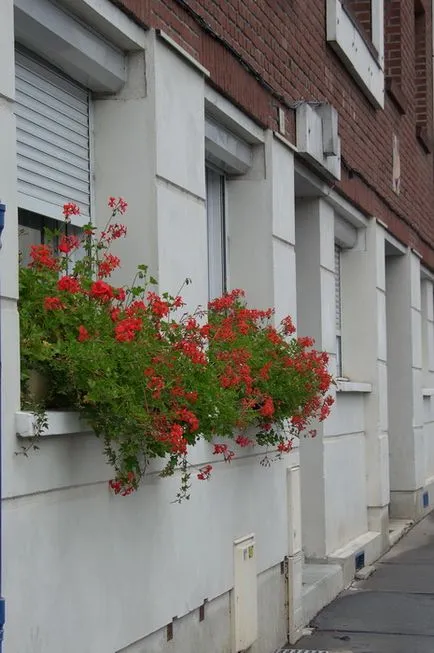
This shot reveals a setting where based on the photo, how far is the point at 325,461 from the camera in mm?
10703

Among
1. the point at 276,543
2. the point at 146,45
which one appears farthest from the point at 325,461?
the point at 146,45

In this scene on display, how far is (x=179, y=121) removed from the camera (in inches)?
272

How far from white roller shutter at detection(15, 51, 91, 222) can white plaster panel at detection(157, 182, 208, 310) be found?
39 cm

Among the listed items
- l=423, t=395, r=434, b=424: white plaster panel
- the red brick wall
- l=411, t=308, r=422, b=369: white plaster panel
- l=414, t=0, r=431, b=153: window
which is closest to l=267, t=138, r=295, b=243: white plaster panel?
the red brick wall

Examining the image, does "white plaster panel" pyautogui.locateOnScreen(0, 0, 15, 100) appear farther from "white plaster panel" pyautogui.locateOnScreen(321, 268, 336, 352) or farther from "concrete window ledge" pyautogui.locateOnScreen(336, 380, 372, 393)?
"concrete window ledge" pyautogui.locateOnScreen(336, 380, 372, 393)

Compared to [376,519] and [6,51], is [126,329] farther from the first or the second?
[376,519]

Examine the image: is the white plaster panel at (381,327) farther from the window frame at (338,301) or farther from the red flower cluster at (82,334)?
the red flower cluster at (82,334)

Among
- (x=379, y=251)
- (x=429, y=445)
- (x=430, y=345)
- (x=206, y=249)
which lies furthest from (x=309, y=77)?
(x=430, y=345)

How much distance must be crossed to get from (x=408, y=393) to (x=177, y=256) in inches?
364

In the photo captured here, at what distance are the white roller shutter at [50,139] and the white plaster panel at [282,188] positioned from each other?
2.51m

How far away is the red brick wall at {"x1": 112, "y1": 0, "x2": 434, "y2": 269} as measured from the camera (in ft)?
24.4

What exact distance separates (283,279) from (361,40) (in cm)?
409

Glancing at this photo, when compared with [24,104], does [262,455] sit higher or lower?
lower

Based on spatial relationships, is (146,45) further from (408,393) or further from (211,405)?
(408,393)
